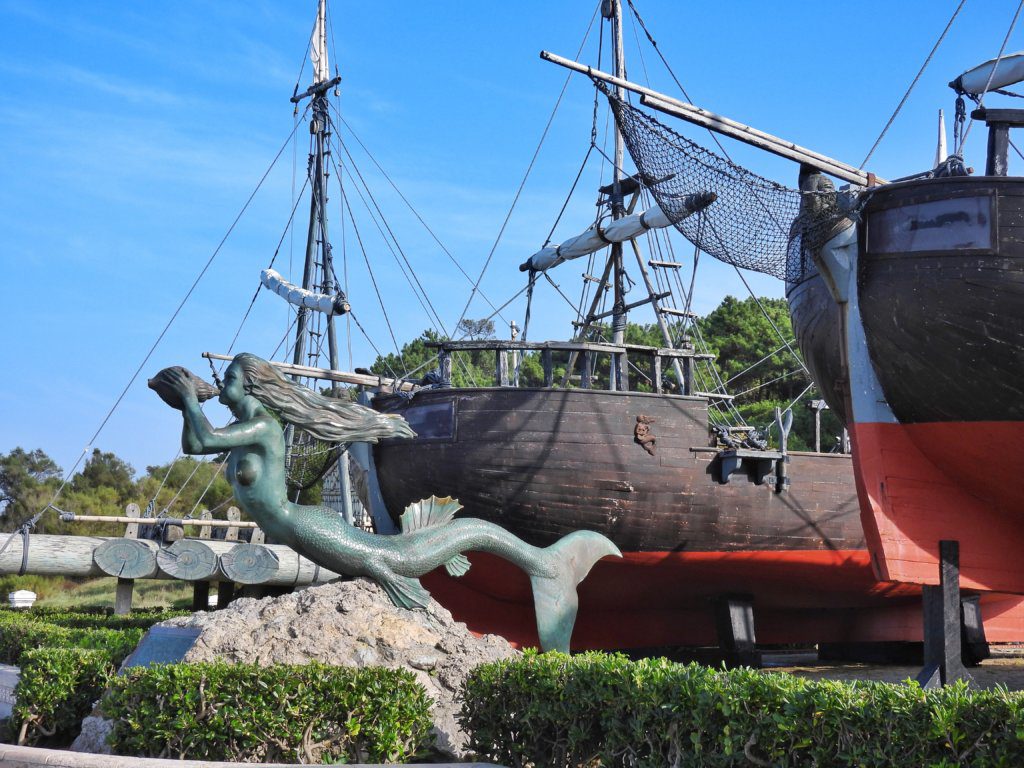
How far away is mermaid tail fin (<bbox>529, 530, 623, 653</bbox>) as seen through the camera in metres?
7.45

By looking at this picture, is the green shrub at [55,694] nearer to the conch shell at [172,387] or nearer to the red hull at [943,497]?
the conch shell at [172,387]

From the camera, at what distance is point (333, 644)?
6199mm

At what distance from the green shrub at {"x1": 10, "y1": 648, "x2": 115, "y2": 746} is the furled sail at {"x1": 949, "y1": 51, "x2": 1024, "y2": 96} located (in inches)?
415

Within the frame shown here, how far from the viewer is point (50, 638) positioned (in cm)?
928

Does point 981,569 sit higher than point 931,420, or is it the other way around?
point 931,420

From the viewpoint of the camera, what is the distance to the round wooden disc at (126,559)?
1346 cm

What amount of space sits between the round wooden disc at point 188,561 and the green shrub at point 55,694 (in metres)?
7.18

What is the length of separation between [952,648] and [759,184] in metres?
4.39

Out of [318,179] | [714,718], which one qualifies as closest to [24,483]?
[318,179]

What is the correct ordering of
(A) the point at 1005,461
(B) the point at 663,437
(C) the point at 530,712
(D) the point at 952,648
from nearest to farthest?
(C) the point at 530,712 → (D) the point at 952,648 → (A) the point at 1005,461 → (B) the point at 663,437

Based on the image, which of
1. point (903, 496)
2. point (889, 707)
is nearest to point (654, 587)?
point (903, 496)

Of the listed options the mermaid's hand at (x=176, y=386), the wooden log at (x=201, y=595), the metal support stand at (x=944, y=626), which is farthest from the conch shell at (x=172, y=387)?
the wooden log at (x=201, y=595)

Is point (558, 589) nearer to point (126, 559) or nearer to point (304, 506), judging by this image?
point (304, 506)

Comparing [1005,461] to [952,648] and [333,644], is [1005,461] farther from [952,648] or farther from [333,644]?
[333,644]
